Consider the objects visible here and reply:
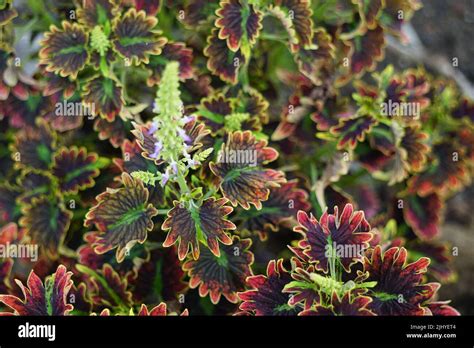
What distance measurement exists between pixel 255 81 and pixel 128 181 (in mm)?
579

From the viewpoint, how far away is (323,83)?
5.59 ft

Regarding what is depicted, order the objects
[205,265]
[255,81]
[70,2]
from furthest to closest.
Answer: [255,81], [70,2], [205,265]

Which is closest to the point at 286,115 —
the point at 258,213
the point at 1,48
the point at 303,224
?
the point at 258,213

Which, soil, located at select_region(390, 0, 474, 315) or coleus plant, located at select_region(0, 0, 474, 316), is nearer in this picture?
coleus plant, located at select_region(0, 0, 474, 316)

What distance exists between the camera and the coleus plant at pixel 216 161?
1.31 meters

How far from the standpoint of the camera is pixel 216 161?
1.42 m

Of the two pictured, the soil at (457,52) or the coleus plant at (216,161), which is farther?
the soil at (457,52)

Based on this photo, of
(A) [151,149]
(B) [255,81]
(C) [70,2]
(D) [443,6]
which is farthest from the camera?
(D) [443,6]

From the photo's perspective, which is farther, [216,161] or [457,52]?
[457,52]

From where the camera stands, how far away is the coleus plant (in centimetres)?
131

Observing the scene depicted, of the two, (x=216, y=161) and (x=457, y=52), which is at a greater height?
(x=457, y=52)
